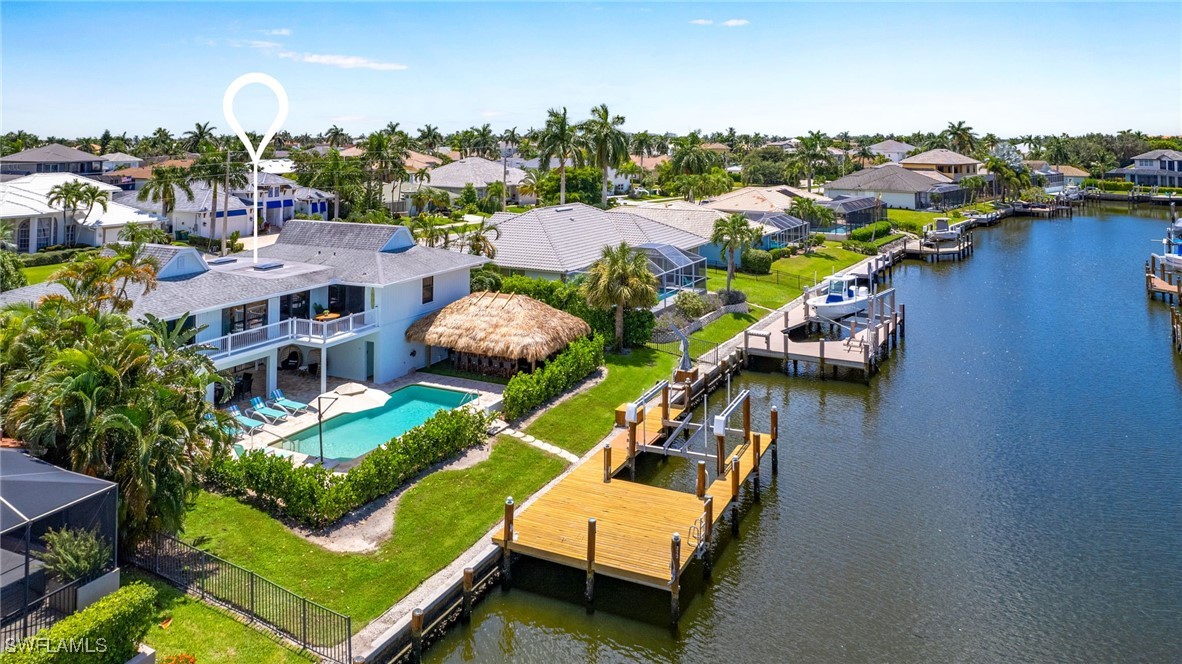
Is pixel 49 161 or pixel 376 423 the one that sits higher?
pixel 49 161

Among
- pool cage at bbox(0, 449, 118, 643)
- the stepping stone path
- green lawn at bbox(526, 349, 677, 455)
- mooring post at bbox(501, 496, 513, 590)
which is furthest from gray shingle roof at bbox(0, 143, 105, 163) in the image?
mooring post at bbox(501, 496, 513, 590)

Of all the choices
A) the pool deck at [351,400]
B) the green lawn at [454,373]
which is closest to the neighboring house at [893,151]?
the green lawn at [454,373]

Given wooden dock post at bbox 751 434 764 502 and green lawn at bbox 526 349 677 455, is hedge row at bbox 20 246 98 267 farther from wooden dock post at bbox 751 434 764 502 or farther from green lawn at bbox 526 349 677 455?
wooden dock post at bbox 751 434 764 502

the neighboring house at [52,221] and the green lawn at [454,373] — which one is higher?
the neighboring house at [52,221]

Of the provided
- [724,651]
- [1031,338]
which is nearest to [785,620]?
[724,651]

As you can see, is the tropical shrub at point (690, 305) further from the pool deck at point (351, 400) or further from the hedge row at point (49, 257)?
the hedge row at point (49, 257)

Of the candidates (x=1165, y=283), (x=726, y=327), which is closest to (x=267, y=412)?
(x=726, y=327)

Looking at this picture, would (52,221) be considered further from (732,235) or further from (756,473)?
(756,473)
